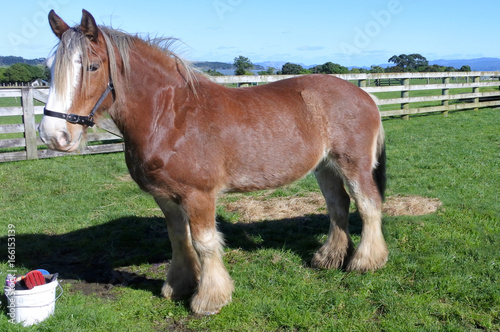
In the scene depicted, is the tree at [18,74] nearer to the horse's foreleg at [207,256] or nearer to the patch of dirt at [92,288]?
the patch of dirt at [92,288]

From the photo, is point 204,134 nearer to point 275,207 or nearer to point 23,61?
point 275,207

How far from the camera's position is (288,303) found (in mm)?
3688

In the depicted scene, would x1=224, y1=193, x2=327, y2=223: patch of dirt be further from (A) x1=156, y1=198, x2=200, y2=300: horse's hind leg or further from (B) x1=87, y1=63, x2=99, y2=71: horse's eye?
(B) x1=87, y1=63, x2=99, y2=71: horse's eye

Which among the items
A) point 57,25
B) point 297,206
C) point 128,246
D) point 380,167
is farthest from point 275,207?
point 57,25

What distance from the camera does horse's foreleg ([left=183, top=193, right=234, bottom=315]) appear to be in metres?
3.43

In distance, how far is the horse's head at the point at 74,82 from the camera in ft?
9.51

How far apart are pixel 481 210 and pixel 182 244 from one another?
13.5 feet

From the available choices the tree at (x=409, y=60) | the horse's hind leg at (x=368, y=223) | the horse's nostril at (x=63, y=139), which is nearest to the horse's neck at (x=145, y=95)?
the horse's nostril at (x=63, y=139)

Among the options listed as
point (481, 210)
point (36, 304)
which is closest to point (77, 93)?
point (36, 304)

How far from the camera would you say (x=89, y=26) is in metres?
2.99

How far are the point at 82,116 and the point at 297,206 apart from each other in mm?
3965

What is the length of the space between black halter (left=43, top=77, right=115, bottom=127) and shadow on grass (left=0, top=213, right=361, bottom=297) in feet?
6.21

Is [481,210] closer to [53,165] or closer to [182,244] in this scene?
[182,244]

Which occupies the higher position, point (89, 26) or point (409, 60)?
point (409, 60)
